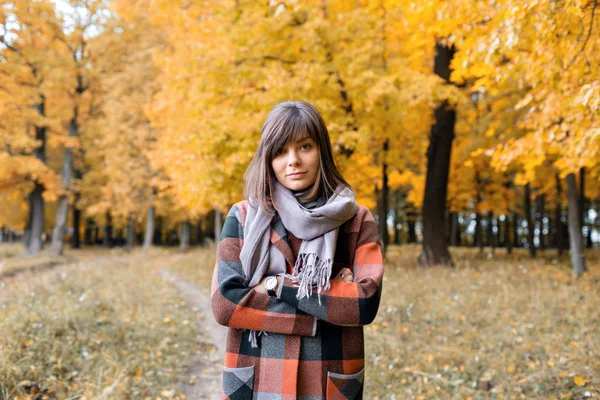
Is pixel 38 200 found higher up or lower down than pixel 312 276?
higher up

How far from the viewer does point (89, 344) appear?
470 centimetres

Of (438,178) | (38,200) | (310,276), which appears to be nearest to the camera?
(310,276)

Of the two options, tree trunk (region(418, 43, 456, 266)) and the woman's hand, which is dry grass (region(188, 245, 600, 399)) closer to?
tree trunk (region(418, 43, 456, 266))

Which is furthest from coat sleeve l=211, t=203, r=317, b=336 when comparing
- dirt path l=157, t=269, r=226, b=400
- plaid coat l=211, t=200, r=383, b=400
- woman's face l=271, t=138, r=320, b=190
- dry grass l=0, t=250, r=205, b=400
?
dirt path l=157, t=269, r=226, b=400

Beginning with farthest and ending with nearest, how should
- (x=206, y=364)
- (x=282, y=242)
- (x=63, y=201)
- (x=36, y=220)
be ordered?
(x=63, y=201) → (x=36, y=220) → (x=206, y=364) → (x=282, y=242)

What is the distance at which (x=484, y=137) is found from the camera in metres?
11.0

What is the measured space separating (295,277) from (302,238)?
152 mm

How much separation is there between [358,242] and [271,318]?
48cm

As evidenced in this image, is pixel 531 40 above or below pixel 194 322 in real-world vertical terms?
above

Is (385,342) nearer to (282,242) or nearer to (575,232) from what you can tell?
(282,242)

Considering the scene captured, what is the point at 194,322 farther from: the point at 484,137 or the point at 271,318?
the point at 484,137

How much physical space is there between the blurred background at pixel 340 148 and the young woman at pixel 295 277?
2119mm

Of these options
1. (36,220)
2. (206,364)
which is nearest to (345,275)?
(206,364)

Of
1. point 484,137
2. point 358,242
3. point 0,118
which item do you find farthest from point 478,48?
point 0,118
